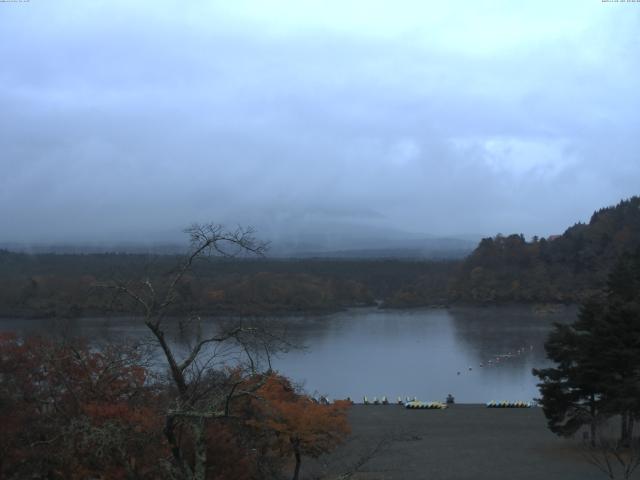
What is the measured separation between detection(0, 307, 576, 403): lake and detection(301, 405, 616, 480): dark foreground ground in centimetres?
179

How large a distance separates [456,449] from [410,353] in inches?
457

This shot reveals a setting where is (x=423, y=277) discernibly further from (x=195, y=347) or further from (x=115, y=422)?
(x=195, y=347)

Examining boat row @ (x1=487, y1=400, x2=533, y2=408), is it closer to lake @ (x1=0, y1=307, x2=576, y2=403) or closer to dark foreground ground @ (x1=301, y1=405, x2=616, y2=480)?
dark foreground ground @ (x1=301, y1=405, x2=616, y2=480)

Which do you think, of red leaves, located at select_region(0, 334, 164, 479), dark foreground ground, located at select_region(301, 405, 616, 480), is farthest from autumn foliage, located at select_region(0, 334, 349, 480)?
dark foreground ground, located at select_region(301, 405, 616, 480)

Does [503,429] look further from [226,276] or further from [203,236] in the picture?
[226,276]

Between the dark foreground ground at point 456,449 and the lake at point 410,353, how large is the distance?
1.79 meters

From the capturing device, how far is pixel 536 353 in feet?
64.8

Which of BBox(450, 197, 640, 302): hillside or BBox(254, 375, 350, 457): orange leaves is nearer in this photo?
BBox(254, 375, 350, 457): orange leaves

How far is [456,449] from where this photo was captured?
8.73m

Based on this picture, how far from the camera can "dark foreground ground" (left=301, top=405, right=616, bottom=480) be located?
7.29 metres

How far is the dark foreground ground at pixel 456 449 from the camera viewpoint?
729 cm

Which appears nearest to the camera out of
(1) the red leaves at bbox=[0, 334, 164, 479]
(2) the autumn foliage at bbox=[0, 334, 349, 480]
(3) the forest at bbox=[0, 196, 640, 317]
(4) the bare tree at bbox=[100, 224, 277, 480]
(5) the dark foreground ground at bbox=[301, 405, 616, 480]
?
(4) the bare tree at bbox=[100, 224, 277, 480]

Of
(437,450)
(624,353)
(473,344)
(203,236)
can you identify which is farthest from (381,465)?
(473,344)

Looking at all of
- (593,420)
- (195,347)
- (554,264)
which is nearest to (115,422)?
(195,347)
